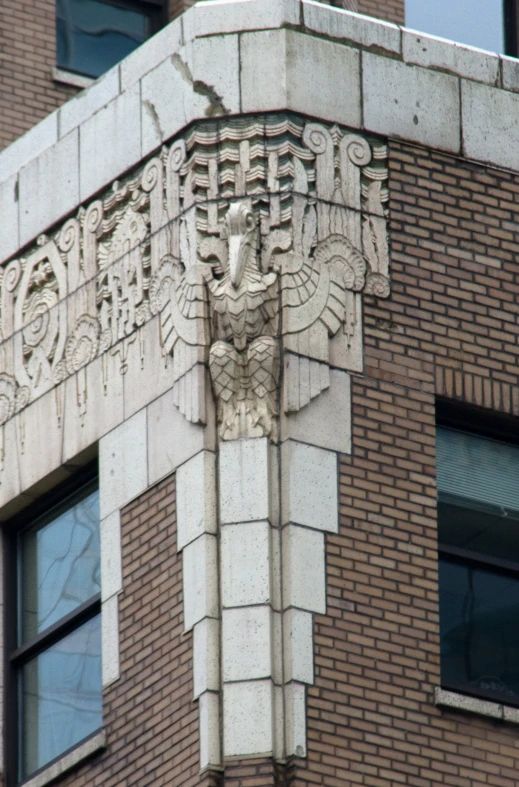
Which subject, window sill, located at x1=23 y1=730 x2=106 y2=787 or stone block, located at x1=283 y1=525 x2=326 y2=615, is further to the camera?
window sill, located at x1=23 y1=730 x2=106 y2=787

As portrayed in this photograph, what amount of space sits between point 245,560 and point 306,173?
316 cm

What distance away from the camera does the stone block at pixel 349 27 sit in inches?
808

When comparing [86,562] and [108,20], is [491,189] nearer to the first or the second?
[86,562]

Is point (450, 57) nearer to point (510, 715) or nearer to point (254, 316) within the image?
point (254, 316)

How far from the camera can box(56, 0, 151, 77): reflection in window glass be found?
2691 cm

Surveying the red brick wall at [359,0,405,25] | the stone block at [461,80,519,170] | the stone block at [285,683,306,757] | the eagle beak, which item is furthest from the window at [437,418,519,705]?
the red brick wall at [359,0,405,25]

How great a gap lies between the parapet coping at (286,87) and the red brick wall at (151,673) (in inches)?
119

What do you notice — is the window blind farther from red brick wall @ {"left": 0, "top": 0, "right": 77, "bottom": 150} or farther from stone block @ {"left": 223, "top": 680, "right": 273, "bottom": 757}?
red brick wall @ {"left": 0, "top": 0, "right": 77, "bottom": 150}

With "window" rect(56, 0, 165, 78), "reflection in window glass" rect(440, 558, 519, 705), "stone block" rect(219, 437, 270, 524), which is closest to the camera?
"stone block" rect(219, 437, 270, 524)

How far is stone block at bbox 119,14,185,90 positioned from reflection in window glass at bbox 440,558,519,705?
454 cm

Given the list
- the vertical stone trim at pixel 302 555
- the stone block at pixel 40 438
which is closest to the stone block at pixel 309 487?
the vertical stone trim at pixel 302 555

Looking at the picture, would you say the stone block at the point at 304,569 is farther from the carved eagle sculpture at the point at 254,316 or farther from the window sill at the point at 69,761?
the window sill at the point at 69,761

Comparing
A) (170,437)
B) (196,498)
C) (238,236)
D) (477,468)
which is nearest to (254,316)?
(238,236)

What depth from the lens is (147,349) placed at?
2003cm
